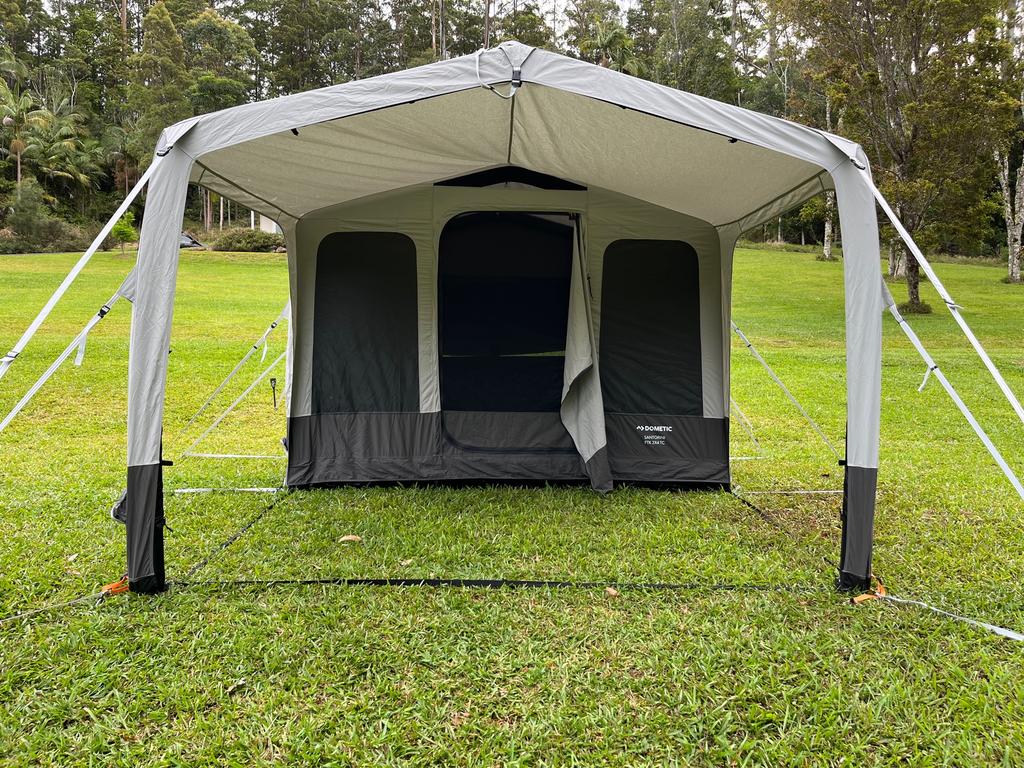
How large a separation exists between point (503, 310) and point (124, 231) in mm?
23555

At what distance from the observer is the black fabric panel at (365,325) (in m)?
4.38

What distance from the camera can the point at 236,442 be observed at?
227 inches

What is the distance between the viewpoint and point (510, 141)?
3697 millimetres

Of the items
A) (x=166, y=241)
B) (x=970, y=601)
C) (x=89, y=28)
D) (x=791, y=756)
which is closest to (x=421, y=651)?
(x=791, y=756)

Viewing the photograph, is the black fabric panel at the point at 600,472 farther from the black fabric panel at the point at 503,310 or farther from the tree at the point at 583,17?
the tree at the point at 583,17

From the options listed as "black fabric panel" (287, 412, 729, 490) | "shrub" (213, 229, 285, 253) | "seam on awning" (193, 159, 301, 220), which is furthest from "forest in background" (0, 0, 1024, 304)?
"seam on awning" (193, 159, 301, 220)

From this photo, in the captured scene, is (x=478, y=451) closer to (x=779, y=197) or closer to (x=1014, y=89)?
(x=779, y=197)

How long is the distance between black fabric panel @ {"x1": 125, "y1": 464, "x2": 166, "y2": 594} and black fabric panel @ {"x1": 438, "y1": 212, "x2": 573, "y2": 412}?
2001 mm

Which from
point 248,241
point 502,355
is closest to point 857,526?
point 502,355

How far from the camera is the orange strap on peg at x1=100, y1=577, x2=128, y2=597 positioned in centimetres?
275

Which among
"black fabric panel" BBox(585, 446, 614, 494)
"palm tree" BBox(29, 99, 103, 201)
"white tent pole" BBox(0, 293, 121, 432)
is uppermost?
"palm tree" BBox(29, 99, 103, 201)

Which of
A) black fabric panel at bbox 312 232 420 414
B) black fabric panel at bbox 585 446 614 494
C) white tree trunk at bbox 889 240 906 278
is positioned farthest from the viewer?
white tree trunk at bbox 889 240 906 278

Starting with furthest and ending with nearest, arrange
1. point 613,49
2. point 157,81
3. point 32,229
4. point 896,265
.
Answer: point 157,81 → point 613,49 → point 32,229 → point 896,265

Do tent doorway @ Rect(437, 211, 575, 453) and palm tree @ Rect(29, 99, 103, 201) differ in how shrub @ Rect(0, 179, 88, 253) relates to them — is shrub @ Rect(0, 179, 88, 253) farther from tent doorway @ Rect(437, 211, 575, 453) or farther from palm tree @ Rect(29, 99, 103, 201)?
tent doorway @ Rect(437, 211, 575, 453)
